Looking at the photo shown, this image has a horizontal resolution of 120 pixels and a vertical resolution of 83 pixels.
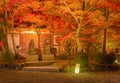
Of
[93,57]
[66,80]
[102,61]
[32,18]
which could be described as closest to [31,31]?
[32,18]

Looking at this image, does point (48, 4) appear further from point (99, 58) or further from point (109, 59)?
point (109, 59)

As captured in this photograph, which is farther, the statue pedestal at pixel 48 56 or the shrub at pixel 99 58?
the statue pedestal at pixel 48 56

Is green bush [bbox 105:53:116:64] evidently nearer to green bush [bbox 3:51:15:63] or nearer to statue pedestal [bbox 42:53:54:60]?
statue pedestal [bbox 42:53:54:60]

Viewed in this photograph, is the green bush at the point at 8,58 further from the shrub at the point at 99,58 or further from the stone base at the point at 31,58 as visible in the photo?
the shrub at the point at 99,58

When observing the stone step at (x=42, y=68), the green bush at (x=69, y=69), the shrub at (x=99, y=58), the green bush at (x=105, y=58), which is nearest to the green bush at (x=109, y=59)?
the green bush at (x=105, y=58)

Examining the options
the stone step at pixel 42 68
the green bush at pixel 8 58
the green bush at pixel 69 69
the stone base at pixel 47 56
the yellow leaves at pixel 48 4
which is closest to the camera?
the green bush at pixel 69 69

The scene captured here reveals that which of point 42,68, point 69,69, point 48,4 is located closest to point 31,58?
point 42,68

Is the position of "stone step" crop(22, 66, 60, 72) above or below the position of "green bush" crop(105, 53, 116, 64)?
below

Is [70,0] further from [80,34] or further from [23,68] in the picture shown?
[23,68]

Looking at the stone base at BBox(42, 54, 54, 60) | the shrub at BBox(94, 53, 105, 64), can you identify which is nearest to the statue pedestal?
the stone base at BBox(42, 54, 54, 60)

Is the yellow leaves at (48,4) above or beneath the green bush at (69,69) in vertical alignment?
above

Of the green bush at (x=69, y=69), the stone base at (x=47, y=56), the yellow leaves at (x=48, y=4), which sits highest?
the yellow leaves at (x=48, y=4)

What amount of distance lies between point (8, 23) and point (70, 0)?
21.7 ft

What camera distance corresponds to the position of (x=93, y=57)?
80.8 feet
